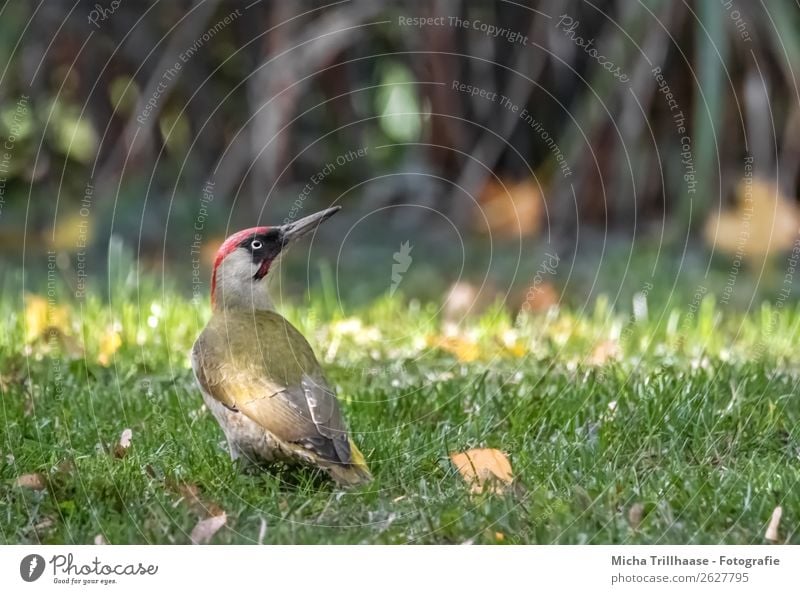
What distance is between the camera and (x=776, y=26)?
22.5 ft

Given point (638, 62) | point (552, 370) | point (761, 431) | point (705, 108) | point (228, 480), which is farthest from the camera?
point (638, 62)

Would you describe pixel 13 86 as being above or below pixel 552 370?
above

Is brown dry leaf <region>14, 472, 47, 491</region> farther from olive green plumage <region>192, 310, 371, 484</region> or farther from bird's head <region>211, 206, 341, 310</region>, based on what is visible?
bird's head <region>211, 206, 341, 310</region>

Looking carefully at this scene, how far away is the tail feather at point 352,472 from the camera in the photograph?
138 inches

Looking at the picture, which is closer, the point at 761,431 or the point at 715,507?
the point at 715,507

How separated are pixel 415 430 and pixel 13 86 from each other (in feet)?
16.7

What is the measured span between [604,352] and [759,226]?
7.91 feet

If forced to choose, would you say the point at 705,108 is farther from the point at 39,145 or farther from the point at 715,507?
the point at 39,145

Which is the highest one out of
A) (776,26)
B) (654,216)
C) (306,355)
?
(776,26)

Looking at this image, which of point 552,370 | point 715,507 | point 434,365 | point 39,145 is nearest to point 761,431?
point 715,507

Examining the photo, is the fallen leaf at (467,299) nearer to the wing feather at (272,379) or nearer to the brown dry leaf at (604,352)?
the brown dry leaf at (604,352)

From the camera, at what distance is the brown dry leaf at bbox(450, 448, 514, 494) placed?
11.8 feet

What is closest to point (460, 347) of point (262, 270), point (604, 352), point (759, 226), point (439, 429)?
point (604, 352)
